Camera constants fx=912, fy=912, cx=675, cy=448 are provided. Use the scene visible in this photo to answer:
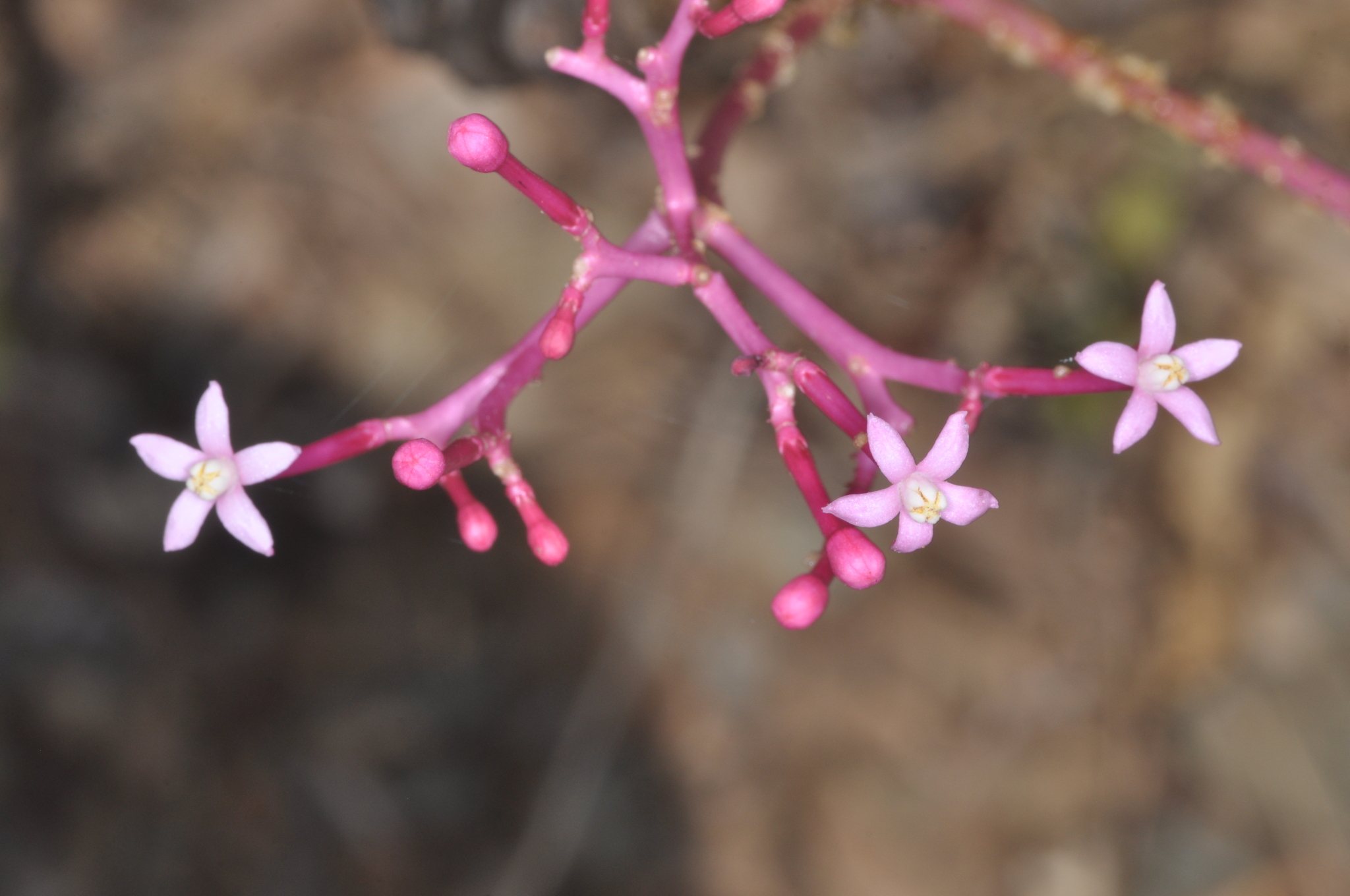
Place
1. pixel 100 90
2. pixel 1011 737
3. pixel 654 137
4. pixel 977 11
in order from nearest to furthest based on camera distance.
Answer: pixel 654 137
pixel 977 11
pixel 100 90
pixel 1011 737

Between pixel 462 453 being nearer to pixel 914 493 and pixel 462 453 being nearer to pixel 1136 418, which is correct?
pixel 914 493

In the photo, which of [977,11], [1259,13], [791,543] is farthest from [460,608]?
[1259,13]

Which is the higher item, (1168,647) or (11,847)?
(11,847)

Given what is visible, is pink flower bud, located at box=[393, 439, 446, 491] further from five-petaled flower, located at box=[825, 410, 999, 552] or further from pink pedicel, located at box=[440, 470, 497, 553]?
five-petaled flower, located at box=[825, 410, 999, 552]

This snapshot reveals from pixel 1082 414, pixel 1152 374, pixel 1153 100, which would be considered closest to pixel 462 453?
pixel 1152 374

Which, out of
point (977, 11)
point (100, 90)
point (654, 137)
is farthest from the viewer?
point (100, 90)

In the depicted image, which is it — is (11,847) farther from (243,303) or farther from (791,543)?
(791,543)
